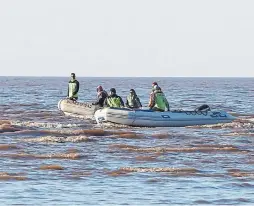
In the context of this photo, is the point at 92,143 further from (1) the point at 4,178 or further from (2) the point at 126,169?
(1) the point at 4,178

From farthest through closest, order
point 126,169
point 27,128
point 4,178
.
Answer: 1. point 27,128
2. point 126,169
3. point 4,178

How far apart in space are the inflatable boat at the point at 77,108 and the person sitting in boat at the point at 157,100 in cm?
428

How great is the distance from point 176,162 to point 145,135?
26.9ft

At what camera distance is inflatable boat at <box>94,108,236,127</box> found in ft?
106

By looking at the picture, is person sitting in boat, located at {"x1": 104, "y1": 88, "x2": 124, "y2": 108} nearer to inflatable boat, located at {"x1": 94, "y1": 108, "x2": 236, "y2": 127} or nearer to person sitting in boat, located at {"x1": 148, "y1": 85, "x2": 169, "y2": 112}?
inflatable boat, located at {"x1": 94, "y1": 108, "x2": 236, "y2": 127}

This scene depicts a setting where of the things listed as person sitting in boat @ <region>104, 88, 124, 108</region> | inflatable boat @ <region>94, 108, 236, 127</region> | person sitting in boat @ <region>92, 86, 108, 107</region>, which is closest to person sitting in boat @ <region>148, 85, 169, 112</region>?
inflatable boat @ <region>94, 108, 236, 127</region>

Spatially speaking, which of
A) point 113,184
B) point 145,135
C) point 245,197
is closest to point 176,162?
point 113,184

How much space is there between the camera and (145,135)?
99.2 feet

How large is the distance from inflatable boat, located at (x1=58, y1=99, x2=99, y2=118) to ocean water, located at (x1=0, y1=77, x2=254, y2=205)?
7.41 ft

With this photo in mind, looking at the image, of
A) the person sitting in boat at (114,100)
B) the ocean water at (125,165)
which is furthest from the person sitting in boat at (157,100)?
the person sitting in boat at (114,100)

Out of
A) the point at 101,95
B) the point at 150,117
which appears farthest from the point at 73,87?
the point at 150,117

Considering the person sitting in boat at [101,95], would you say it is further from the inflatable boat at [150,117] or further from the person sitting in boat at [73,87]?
the person sitting in boat at [73,87]

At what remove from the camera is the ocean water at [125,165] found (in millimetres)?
16234

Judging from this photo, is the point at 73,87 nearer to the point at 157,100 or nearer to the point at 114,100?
the point at 114,100
